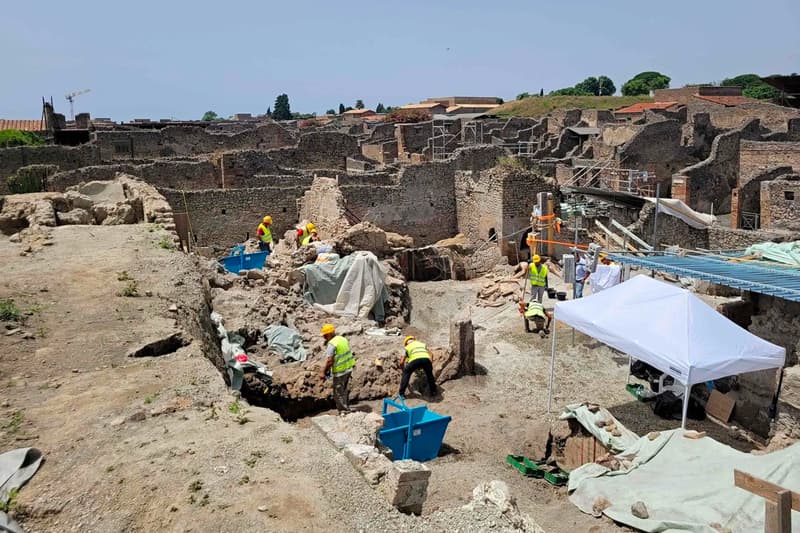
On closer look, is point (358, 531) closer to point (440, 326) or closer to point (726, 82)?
point (440, 326)

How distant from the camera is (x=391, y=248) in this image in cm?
1611

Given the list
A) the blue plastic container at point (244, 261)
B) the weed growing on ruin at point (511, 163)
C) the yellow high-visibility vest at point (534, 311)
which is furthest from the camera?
the weed growing on ruin at point (511, 163)

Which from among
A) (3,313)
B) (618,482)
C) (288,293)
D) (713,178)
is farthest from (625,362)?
(713,178)

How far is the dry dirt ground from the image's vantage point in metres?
4.16

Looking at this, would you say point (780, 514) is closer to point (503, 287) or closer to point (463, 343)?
point (463, 343)

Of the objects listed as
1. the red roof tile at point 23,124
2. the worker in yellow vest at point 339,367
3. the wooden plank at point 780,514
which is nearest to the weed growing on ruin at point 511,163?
the worker in yellow vest at point 339,367

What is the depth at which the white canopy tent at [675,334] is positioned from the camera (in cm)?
719

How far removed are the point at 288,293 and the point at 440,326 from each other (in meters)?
3.35

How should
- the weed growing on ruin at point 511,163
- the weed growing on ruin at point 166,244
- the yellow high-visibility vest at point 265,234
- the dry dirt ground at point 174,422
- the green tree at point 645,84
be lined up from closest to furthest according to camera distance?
the dry dirt ground at point 174,422 < the weed growing on ruin at point 166,244 < the yellow high-visibility vest at point 265,234 < the weed growing on ruin at point 511,163 < the green tree at point 645,84

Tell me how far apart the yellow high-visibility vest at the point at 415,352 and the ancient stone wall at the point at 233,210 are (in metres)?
10.0

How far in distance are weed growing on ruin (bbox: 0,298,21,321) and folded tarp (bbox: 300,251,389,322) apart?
6442mm

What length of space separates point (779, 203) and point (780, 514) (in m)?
16.2

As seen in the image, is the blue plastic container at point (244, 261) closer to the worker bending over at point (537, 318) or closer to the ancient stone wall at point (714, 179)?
the worker bending over at point (537, 318)

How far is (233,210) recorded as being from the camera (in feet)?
58.7
